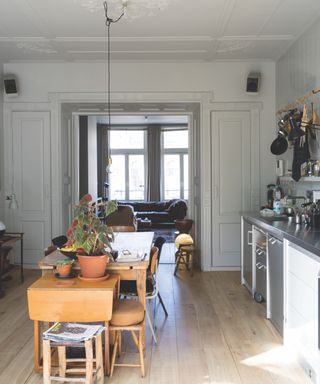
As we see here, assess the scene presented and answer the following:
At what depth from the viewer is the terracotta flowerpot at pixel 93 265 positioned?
2.68 m

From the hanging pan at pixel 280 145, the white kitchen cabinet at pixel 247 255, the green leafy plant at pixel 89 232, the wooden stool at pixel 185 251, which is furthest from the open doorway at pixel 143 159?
the green leafy plant at pixel 89 232

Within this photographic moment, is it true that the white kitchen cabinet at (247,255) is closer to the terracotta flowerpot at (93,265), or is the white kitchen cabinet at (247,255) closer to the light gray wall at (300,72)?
the light gray wall at (300,72)

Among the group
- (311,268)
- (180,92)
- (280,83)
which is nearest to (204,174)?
(180,92)

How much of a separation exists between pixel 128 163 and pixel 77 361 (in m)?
9.71

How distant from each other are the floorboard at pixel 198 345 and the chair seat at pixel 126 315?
37 centimetres

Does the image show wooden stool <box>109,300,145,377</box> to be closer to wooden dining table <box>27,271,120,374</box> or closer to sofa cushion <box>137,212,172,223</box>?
wooden dining table <box>27,271,120,374</box>

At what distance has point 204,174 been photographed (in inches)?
219

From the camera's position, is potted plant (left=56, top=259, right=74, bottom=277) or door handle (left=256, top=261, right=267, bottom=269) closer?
potted plant (left=56, top=259, right=74, bottom=277)

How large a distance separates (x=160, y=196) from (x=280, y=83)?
687 cm

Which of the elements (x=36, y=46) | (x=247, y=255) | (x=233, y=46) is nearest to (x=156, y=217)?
(x=247, y=255)

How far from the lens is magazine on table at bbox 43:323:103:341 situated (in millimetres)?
2363

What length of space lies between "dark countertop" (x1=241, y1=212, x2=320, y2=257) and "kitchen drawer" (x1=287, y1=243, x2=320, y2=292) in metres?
0.06

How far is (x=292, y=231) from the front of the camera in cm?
318

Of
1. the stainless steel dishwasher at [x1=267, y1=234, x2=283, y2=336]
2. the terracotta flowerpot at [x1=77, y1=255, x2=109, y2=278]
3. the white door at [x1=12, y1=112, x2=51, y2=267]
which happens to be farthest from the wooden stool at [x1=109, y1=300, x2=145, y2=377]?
the white door at [x1=12, y1=112, x2=51, y2=267]
